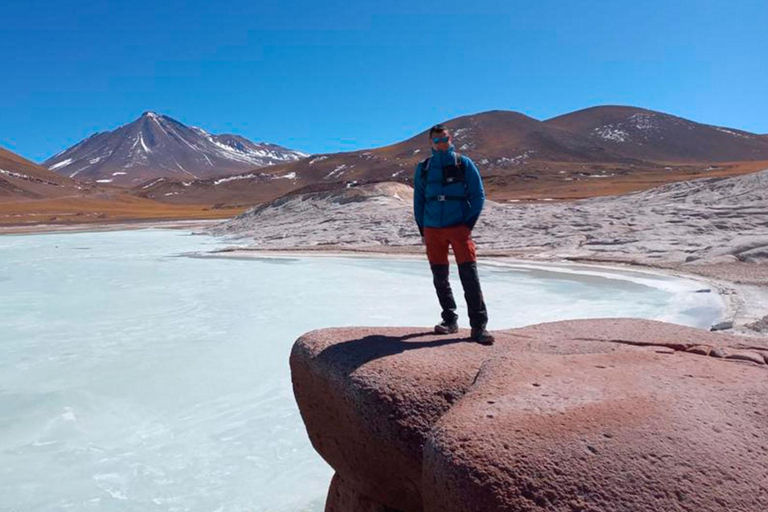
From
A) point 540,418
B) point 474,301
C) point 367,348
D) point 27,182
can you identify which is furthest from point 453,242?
point 27,182

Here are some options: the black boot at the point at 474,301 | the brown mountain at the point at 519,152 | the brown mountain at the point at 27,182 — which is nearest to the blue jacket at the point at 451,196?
the black boot at the point at 474,301

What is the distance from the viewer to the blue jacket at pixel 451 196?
4.21 metres

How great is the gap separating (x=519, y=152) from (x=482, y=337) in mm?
131325

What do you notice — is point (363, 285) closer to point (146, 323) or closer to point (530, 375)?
point (146, 323)

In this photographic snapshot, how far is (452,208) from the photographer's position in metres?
4.21

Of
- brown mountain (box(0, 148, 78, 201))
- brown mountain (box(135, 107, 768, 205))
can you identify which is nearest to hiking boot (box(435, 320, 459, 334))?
brown mountain (box(135, 107, 768, 205))

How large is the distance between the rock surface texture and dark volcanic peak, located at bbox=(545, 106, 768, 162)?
141 metres

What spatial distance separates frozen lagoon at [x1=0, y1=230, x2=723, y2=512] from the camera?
505 centimetres

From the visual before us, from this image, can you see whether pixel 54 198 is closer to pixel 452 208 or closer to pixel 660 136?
pixel 452 208

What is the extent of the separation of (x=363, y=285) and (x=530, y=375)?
1201 centimetres

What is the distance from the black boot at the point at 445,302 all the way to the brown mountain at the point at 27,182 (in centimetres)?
12064

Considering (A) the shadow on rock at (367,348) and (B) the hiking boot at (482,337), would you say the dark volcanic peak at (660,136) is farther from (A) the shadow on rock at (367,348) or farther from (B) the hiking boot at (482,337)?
(A) the shadow on rock at (367,348)

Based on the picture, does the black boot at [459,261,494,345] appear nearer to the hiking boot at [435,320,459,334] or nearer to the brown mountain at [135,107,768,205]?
the hiking boot at [435,320,459,334]

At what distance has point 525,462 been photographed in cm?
229
